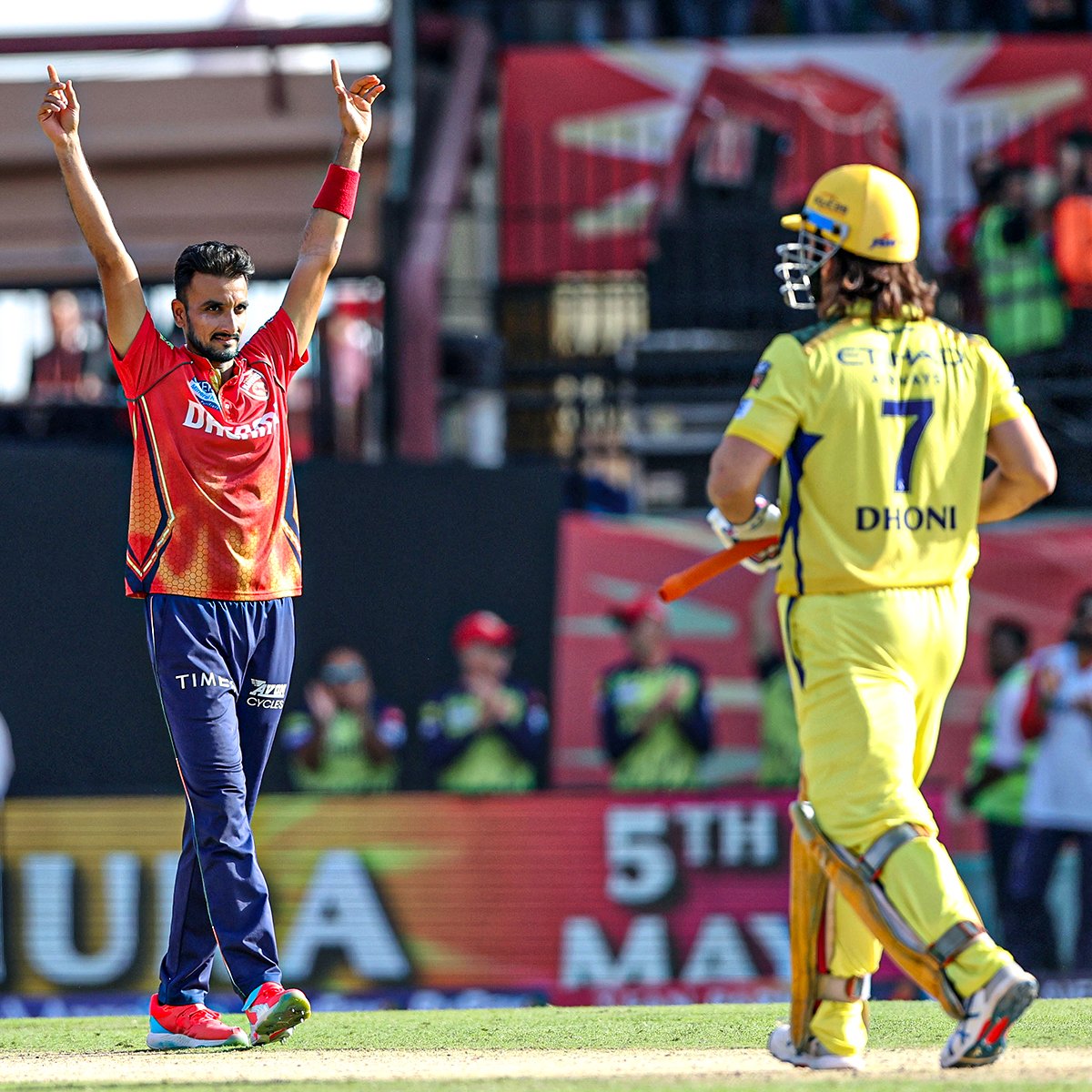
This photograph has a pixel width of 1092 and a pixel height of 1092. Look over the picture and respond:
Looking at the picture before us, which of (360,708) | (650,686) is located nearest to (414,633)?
(360,708)

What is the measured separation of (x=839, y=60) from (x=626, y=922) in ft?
23.2

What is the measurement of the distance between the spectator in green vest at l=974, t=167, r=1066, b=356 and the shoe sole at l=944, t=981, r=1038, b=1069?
7725 millimetres

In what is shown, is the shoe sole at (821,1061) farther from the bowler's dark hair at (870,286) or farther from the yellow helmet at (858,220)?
the yellow helmet at (858,220)

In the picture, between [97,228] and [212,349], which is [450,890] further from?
[97,228]

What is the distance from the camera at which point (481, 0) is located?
14305mm

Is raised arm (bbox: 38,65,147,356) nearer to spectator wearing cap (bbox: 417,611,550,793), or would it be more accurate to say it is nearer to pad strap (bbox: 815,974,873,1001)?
pad strap (bbox: 815,974,873,1001)

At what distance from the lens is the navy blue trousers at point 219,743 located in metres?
5.40

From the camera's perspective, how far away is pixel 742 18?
47.5ft

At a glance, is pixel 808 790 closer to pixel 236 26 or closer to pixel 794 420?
pixel 794 420

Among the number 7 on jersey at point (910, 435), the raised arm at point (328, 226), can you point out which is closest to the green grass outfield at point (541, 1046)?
the number 7 on jersey at point (910, 435)

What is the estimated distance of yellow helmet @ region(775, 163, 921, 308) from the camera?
16.2ft

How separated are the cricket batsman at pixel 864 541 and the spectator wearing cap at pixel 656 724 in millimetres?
5783

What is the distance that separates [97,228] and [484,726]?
5.79m

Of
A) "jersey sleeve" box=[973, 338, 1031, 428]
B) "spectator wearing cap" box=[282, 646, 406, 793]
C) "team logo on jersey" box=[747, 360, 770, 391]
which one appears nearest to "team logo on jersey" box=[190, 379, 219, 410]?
"team logo on jersey" box=[747, 360, 770, 391]
